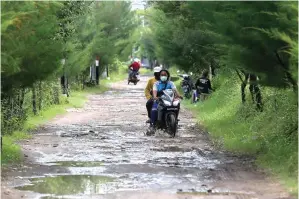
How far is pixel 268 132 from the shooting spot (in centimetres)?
1245

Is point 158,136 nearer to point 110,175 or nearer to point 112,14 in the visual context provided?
point 110,175

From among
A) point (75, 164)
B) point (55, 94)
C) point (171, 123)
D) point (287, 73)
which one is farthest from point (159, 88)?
point (55, 94)

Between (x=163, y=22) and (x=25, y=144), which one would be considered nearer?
(x=25, y=144)

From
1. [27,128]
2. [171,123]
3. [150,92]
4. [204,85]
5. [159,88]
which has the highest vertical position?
[159,88]

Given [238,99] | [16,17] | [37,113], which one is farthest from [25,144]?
[238,99]

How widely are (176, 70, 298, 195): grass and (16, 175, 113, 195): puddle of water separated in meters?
2.73

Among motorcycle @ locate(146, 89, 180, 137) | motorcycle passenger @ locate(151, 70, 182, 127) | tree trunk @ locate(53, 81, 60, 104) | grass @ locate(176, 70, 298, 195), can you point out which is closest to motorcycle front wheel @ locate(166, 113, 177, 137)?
motorcycle @ locate(146, 89, 180, 137)

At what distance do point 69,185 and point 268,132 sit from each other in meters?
4.76

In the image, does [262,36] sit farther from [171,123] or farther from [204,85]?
[204,85]

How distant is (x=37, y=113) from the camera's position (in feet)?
69.0

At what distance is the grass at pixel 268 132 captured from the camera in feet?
33.5

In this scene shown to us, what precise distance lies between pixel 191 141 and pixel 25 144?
12.5 feet

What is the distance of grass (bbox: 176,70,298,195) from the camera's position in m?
10.2

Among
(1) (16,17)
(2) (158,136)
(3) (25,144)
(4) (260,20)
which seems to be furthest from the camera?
(2) (158,136)
